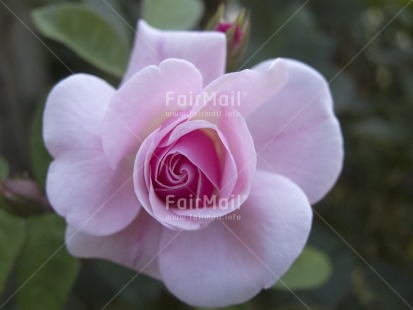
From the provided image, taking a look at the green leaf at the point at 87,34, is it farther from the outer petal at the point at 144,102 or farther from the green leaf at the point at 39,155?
the outer petal at the point at 144,102

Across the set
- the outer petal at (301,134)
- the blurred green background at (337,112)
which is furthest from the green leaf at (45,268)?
the outer petal at (301,134)

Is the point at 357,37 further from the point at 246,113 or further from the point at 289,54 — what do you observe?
the point at 246,113

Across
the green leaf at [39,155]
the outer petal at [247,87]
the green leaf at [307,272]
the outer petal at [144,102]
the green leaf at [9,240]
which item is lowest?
the green leaf at [9,240]

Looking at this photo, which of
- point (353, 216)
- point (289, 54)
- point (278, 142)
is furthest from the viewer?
point (353, 216)

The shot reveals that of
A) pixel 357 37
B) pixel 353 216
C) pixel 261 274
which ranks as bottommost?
pixel 353 216

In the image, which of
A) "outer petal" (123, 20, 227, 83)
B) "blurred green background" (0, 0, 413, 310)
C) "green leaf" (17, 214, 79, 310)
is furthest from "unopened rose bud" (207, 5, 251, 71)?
"green leaf" (17, 214, 79, 310)

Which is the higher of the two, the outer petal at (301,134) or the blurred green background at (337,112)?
the outer petal at (301,134)

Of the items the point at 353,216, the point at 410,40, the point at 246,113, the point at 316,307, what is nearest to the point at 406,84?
the point at 410,40
